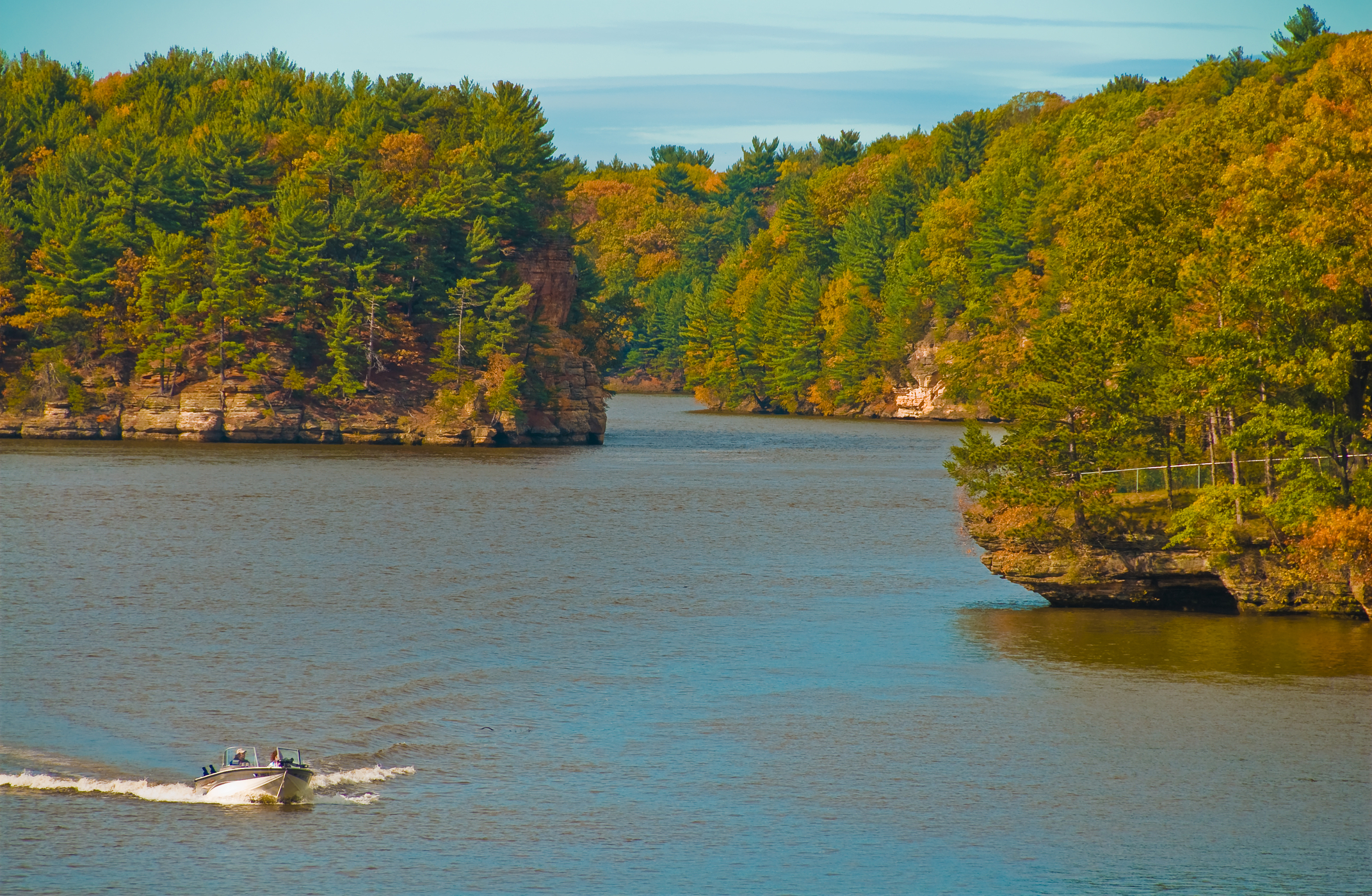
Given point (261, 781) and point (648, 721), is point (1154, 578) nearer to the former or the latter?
point (648, 721)

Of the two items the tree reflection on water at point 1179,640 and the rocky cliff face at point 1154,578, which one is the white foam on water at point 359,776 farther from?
the rocky cliff face at point 1154,578

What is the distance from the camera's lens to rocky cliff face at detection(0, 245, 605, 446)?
353 ft

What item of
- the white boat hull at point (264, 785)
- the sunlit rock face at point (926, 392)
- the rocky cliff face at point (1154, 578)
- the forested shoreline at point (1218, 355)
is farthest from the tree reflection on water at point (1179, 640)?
the sunlit rock face at point (926, 392)

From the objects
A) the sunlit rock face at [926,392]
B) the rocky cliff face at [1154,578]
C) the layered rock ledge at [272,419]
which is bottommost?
the rocky cliff face at [1154,578]

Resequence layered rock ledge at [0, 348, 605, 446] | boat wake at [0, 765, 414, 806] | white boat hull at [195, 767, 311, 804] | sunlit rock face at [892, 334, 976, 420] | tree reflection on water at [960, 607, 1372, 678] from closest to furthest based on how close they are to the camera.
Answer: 1. white boat hull at [195, 767, 311, 804]
2. boat wake at [0, 765, 414, 806]
3. tree reflection on water at [960, 607, 1372, 678]
4. layered rock ledge at [0, 348, 605, 446]
5. sunlit rock face at [892, 334, 976, 420]

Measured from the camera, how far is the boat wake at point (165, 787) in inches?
990

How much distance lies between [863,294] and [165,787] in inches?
6339

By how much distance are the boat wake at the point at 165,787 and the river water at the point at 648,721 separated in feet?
0.32

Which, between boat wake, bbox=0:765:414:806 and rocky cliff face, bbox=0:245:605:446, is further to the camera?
rocky cliff face, bbox=0:245:605:446

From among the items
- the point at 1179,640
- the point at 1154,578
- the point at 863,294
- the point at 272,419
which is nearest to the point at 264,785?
the point at 1179,640

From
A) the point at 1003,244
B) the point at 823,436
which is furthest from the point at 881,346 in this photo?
the point at 823,436

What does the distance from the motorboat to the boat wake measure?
11 centimetres

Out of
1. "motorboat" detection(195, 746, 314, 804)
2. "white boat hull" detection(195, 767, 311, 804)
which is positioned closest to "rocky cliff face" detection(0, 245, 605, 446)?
"motorboat" detection(195, 746, 314, 804)

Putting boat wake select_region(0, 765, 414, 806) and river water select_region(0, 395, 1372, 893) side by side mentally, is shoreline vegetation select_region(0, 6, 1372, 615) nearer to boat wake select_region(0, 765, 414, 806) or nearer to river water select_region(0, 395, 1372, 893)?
river water select_region(0, 395, 1372, 893)
